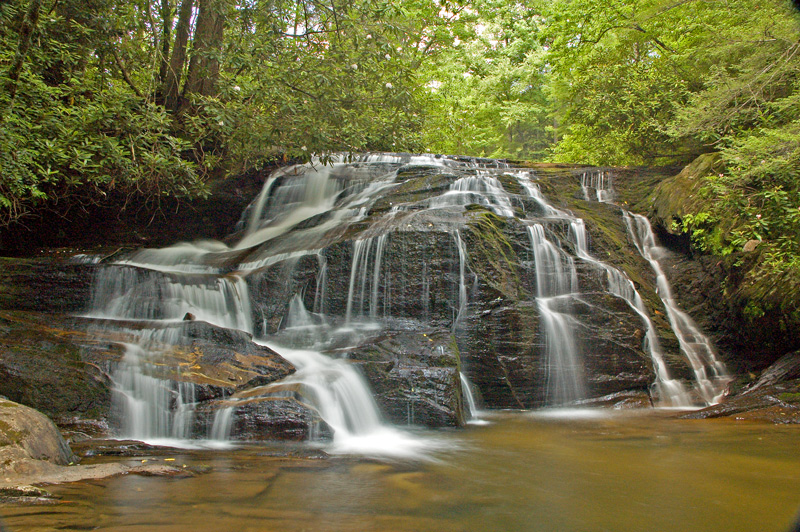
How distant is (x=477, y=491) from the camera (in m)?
4.32

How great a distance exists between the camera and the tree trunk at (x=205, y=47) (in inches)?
379

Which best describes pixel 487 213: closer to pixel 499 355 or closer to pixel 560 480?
pixel 499 355

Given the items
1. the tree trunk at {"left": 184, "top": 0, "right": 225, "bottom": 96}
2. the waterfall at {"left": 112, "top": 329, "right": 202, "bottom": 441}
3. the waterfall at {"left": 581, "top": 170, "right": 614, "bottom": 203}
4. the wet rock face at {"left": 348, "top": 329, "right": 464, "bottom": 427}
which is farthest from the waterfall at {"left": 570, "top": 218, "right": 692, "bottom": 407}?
the tree trunk at {"left": 184, "top": 0, "right": 225, "bottom": 96}

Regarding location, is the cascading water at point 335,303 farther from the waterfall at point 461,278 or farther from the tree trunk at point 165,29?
the tree trunk at point 165,29

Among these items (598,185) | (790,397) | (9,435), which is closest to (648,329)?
(790,397)

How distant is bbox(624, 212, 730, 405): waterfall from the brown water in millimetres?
2974

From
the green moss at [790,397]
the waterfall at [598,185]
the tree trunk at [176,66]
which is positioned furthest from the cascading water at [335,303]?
the waterfall at [598,185]

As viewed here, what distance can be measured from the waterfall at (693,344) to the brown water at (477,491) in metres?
2.97

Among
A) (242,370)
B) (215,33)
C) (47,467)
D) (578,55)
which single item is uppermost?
(578,55)

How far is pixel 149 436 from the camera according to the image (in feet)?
19.7

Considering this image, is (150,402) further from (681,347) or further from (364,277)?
(681,347)

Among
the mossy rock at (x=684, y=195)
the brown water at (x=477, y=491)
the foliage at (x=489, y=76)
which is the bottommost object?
the brown water at (x=477, y=491)

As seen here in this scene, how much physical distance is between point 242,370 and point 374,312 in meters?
2.76

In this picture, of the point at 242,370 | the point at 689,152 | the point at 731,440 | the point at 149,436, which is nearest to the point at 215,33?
the point at 242,370
